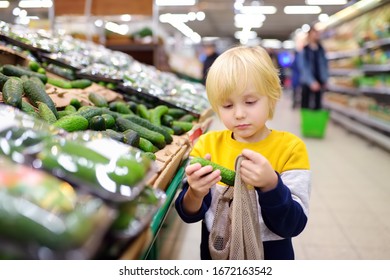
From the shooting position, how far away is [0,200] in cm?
62

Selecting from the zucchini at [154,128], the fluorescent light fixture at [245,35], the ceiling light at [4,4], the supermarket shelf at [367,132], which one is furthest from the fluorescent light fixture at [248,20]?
the zucchini at [154,128]

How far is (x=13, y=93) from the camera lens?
1.54m

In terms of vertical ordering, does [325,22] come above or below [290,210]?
above

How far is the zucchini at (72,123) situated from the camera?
1398mm

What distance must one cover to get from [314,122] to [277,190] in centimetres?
585

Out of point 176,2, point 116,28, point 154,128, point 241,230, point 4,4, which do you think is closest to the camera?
point 241,230

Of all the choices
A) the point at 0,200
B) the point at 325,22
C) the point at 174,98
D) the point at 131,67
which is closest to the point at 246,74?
the point at 0,200

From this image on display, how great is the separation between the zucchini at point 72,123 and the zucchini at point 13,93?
0.63 ft

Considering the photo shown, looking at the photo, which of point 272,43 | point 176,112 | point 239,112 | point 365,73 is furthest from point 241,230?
point 272,43

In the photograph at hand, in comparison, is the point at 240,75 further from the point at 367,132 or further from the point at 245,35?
the point at 245,35

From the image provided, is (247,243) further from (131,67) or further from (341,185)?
(341,185)

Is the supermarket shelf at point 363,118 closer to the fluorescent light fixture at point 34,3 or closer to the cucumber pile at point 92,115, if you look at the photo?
the cucumber pile at point 92,115

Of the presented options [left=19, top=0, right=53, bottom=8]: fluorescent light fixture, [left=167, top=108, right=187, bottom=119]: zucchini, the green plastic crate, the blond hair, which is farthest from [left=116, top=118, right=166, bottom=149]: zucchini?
the green plastic crate
